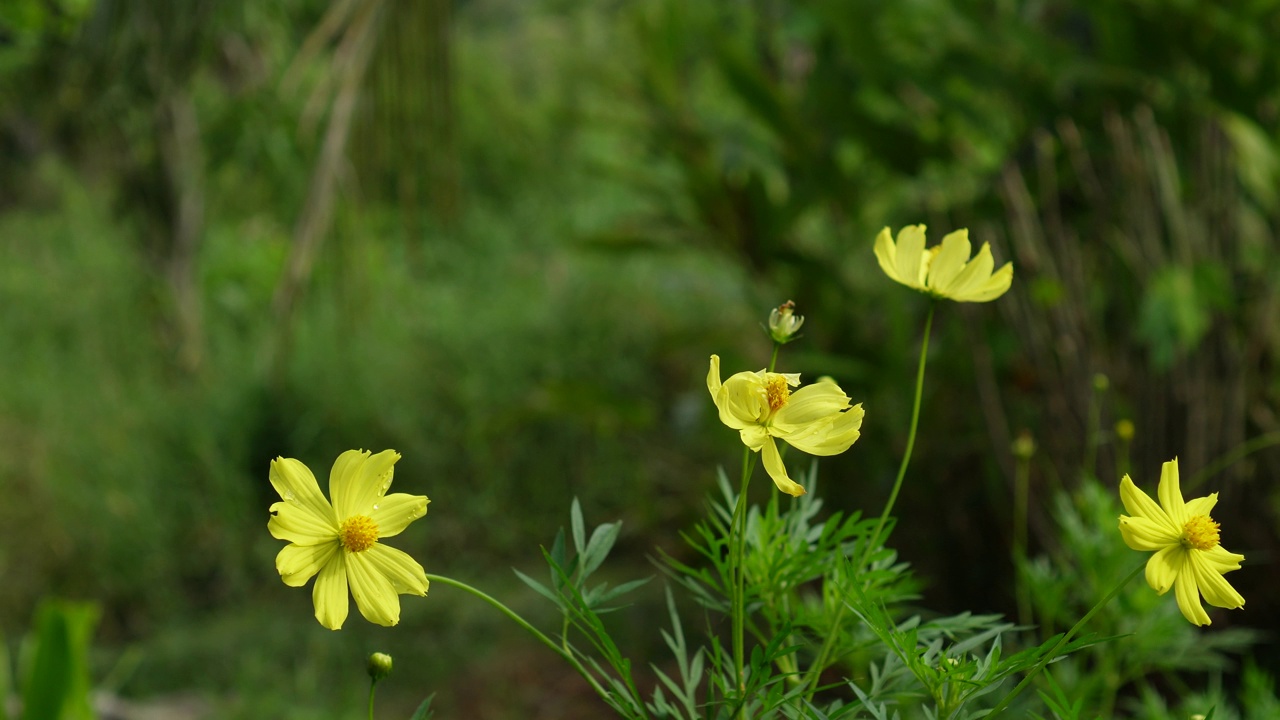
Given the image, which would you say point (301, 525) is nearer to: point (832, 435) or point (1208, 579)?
point (832, 435)

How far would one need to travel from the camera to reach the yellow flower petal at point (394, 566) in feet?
1.03

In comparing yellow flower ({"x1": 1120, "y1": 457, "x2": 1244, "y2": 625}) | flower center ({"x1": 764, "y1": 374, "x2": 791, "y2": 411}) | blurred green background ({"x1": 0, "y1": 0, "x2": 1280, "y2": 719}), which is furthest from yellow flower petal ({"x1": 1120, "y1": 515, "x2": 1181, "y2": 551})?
blurred green background ({"x1": 0, "y1": 0, "x2": 1280, "y2": 719})

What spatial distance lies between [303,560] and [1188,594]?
259 mm

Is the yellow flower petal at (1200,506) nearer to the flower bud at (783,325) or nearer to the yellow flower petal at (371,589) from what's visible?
A: the flower bud at (783,325)

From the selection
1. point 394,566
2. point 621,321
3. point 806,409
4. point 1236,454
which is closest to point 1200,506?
point 806,409

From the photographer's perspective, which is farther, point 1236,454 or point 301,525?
point 1236,454

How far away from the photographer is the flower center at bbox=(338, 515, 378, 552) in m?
0.31

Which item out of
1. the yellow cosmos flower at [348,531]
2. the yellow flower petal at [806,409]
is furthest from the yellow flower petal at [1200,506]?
the yellow cosmos flower at [348,531]

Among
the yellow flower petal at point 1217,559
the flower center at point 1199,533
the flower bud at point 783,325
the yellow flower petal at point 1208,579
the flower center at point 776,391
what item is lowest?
the yellow flower petal at point 1208,579

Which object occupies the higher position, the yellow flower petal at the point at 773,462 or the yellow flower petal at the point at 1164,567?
the yellow flower petal at the point at 773,462

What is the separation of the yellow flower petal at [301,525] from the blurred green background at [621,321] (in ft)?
2.95

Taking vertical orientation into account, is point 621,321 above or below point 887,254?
below

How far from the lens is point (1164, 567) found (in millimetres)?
312

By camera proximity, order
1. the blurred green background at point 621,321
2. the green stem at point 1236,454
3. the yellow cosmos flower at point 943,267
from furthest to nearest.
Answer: the blurred green background at point 621,321 < the green stem at point 1236,454 < the yellow cosmos flower at point 943,267
